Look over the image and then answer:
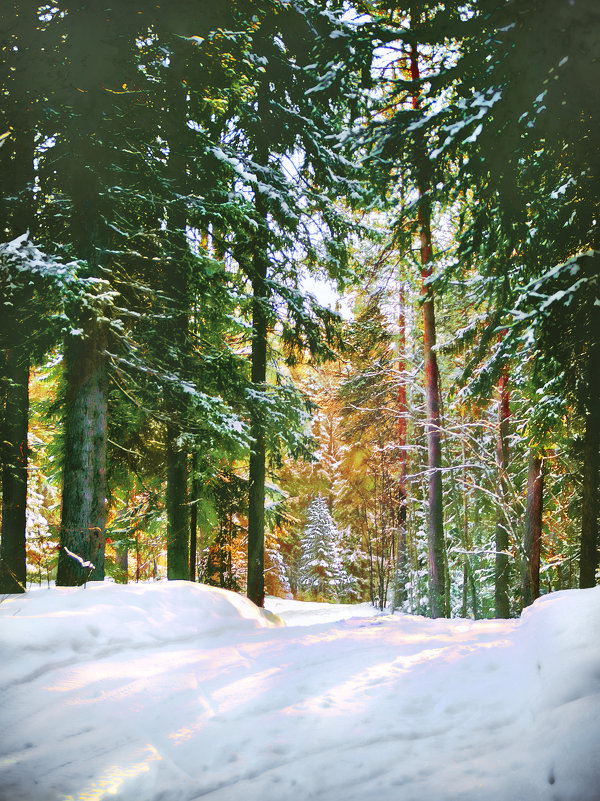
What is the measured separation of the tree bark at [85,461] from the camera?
5906mm

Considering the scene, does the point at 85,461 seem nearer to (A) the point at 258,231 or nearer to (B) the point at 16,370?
(B) the point at 16,370

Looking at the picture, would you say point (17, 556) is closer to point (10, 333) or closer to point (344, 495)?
point (10, 333)

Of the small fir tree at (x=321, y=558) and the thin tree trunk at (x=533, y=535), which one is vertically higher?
the thin tree trunk at (x=533, y=535)

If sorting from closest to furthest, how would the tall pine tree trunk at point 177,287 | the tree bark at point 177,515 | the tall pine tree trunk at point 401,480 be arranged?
the tall pine tree trunk at point 177,287 < the tree bark at point 177,515 < the tall pine tree trunk at point 401,480

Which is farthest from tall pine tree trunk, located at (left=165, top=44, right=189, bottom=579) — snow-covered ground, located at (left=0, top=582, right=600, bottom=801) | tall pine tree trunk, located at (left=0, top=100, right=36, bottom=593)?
snow-covered ground, located at (left=0, top=582, right=600, bottom=801)

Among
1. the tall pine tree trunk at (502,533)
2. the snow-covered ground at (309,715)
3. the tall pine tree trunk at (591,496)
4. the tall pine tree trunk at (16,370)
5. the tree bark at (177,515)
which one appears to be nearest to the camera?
the snow-covered ground at (309,715)

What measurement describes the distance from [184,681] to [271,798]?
1.49 m

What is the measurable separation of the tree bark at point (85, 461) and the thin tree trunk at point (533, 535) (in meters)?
8.33

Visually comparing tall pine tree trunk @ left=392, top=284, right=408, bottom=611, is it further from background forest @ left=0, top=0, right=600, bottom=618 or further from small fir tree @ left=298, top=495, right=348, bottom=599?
small fir tree @ left=298, top=495, right=348, bottom=599

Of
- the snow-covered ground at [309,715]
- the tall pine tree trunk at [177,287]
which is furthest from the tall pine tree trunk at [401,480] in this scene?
the snow-covered ground at [309,715]

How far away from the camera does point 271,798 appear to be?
183 cm

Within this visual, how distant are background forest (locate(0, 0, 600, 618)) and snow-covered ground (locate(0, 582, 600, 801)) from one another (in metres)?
1.99

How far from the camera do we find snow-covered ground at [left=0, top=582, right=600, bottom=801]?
1822 mm

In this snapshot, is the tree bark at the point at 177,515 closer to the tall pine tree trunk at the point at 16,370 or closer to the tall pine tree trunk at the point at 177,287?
the tall pine tree trunk at the point at 177,287
